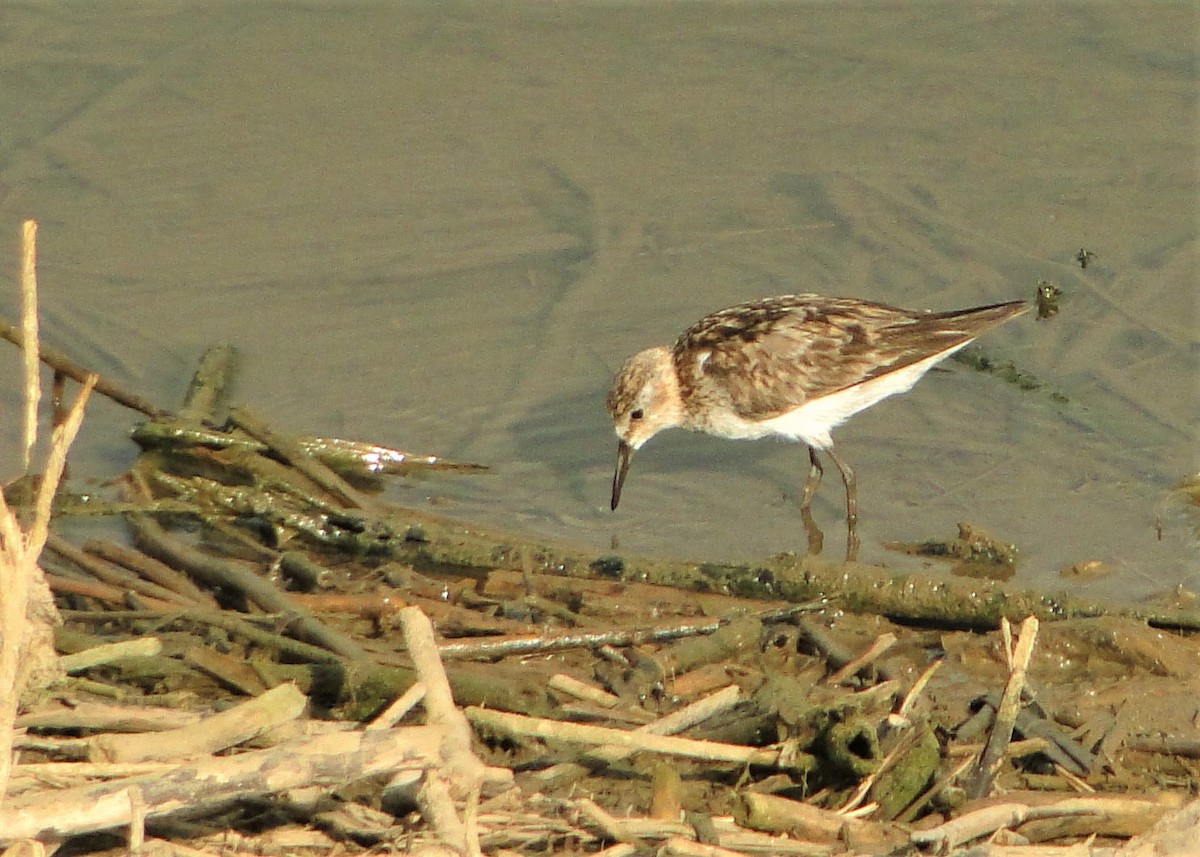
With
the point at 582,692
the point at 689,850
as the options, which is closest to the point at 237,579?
the point at 582,692

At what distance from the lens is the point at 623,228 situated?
9562mm

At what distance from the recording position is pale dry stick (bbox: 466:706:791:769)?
4.17 m

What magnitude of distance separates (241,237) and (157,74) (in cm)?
207

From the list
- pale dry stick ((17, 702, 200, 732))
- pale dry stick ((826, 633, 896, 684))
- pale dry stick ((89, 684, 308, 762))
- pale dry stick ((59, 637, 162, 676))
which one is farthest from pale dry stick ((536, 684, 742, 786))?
pale dry stick ((59, 637, 162, 676))

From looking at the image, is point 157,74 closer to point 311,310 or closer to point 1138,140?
point 311,310

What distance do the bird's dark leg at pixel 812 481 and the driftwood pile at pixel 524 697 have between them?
1.59m

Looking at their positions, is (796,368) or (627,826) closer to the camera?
(627,826)

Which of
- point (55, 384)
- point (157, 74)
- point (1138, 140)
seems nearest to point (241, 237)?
point (157, 74)

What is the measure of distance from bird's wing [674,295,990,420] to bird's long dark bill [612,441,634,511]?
1.45 feet

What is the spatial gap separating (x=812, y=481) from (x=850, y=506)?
563mm

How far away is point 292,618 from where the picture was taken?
5.27 m

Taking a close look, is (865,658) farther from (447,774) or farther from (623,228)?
(623,228)

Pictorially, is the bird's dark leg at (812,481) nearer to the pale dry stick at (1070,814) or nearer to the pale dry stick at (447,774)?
the pale dry stick at (1070,814)

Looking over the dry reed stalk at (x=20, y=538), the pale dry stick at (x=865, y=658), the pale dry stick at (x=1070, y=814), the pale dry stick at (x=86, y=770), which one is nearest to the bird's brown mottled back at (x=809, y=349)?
the pale dry stick at (x=865, y=658)
